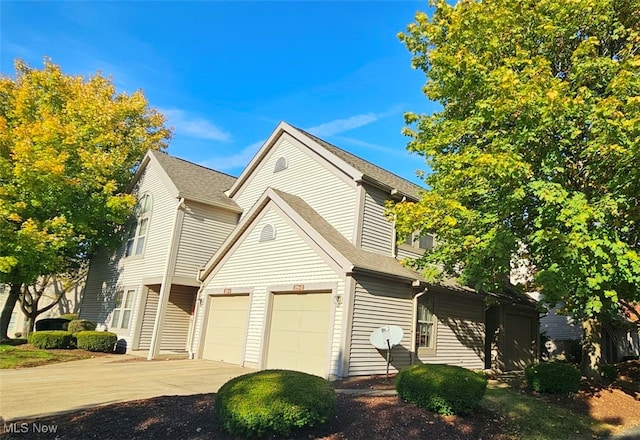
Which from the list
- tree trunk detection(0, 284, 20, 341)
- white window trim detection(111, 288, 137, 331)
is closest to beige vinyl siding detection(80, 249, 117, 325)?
white window trim detection(111, 288, 137, 331)

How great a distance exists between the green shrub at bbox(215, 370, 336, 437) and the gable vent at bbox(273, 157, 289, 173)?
11800 millimetres

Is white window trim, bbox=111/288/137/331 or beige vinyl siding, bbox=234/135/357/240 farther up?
beige vinyl siding, bbox=234/135/357/240

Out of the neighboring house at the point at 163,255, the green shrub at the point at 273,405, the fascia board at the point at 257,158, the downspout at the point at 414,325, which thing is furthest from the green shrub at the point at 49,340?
the green shrub at the point at 273,405

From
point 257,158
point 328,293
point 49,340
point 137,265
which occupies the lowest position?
point 49,340

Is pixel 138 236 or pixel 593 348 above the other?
pixel 138 236

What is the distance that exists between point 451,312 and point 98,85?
89.6ft

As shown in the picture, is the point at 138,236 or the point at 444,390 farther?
the point at 138,236

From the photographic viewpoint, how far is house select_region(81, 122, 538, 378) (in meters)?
12.0

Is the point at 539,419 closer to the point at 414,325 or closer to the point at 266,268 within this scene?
the point at 414,325

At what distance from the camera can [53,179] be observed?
17.2 meters

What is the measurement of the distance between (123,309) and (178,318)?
10.1ft

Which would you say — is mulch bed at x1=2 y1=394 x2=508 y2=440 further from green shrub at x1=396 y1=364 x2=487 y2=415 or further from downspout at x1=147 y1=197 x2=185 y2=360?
downspout at x1=147 y1=197 x2=185 y2=360

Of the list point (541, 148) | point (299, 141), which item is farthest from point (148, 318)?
point (541, 148)

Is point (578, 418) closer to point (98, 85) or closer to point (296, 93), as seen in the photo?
point (296, 93)
